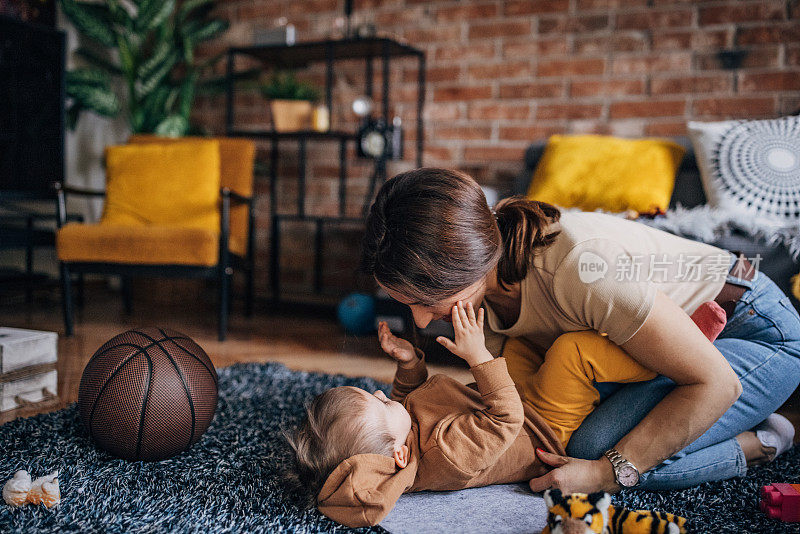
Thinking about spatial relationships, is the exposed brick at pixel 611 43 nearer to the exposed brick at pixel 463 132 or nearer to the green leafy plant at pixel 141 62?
the exposed brick at pixel 463 132

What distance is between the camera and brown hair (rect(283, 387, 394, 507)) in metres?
1.11

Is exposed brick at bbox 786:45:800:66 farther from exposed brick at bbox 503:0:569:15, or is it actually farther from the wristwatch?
the wristwatch

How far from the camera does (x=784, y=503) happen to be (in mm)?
1103

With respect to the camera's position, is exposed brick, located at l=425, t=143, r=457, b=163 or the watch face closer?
the watch face

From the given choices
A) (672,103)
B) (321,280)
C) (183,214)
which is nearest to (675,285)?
(672,103)

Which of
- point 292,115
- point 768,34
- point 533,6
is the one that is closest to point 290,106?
point 292,115

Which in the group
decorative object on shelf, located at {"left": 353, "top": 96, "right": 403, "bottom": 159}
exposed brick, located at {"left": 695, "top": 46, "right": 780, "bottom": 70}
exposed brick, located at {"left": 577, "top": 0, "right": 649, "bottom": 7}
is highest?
exposed brick, located at {"left": 577, "top": 0, "right": 649, "bottom": 7}

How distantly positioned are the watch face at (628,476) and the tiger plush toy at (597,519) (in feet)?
0.40

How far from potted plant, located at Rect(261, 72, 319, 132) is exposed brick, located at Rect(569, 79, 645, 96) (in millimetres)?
1305

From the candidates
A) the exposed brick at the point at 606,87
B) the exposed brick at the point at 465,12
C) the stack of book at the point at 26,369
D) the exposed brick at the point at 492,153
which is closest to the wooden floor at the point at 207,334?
the stack of book at the point at 26,369

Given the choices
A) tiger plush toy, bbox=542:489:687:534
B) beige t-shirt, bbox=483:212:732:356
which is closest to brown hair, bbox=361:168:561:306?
beige t-shirt, bbox=483:212:732:356

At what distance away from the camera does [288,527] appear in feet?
3.52

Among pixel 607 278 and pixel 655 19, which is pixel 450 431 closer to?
pixel 607 278

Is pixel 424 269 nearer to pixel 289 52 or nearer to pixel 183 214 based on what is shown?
pixel 183 214
